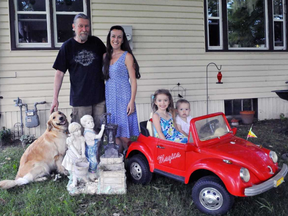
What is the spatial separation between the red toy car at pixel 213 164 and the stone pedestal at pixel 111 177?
0.30 metres

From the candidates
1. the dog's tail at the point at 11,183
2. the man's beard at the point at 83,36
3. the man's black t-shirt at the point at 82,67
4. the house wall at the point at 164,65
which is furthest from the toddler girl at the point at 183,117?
the house wall at the point at 164,65

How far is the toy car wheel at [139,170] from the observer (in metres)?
3.14

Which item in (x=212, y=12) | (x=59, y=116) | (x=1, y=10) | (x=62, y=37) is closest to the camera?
(x=59, y=116)

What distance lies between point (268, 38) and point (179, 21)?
9.31 ft

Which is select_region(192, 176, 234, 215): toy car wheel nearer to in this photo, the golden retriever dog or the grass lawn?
the grass lawn

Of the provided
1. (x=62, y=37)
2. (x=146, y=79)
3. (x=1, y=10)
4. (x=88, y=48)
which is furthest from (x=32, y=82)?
(x=88, y=48)

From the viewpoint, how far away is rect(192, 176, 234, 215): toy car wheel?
2369 millimetres

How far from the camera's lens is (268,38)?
24.4ft

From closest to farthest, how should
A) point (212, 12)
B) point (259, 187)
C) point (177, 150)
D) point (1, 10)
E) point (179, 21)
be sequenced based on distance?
point (259, 187)
point (177, 150)
point (1, 10)
point (179, 21)
point (212, 12)

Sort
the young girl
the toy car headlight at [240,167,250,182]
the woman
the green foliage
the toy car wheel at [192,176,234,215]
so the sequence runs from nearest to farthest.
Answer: the toy car headlight at [240,167,250,182] < the toy car wheel at [192,176,234,215] < the young girl < the woman < the green foliage

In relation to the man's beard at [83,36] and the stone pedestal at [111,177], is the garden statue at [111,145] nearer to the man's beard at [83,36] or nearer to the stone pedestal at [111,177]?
the stone pedestal at [111,177]

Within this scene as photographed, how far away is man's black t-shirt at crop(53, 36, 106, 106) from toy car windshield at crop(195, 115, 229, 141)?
4.76 feet

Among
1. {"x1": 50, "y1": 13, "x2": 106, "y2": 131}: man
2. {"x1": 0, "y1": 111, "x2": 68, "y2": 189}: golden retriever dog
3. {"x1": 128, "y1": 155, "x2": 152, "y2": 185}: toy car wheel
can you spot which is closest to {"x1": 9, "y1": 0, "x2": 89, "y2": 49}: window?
{"x1": 50, "y1": 13, "x2": 106, "y2": 131}: man

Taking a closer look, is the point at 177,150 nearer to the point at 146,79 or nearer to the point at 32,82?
the point at 146,79
